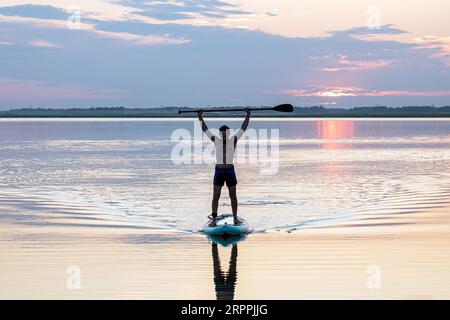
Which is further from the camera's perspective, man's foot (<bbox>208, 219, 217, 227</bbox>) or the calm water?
the calm water

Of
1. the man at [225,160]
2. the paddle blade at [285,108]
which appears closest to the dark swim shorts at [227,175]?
the man at [225,160]

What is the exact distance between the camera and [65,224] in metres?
19.4

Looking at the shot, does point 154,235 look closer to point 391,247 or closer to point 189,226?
point 189,226

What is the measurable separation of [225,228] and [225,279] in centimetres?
431

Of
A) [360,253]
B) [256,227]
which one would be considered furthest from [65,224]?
[360,253]

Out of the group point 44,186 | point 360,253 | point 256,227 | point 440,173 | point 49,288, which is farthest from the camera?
point 440,173

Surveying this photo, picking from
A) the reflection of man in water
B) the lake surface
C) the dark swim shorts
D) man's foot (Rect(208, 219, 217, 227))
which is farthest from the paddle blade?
the reflection of man in water

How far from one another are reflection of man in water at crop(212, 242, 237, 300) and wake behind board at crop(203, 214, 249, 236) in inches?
74.9

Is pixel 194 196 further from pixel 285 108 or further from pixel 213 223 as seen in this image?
pixel 213 223

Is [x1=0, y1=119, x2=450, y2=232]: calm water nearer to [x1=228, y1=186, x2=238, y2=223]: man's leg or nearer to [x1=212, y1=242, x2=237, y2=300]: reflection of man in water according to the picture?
[x1=228, y1=186, x2=238, y2=223]: man's leg

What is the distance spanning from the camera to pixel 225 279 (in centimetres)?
1332

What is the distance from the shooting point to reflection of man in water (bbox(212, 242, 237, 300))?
12.2 metres
